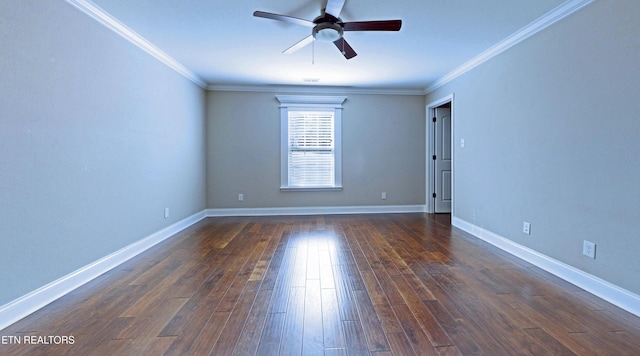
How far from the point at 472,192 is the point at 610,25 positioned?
7.85 feet

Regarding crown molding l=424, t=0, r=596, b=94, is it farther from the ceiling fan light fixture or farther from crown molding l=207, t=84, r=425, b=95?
the ceiling fan light fixture

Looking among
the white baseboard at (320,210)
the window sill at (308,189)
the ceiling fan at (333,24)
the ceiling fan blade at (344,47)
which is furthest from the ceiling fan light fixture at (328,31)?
the white baseboard at (320,210)

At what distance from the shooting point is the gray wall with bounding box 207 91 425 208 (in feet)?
18.0

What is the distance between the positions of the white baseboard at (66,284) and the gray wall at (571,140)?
4.05m

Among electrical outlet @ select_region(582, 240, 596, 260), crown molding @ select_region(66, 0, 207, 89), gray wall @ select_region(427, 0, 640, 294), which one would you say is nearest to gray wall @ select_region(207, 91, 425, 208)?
crown molding @ select_region(66, 0, 207, 89)

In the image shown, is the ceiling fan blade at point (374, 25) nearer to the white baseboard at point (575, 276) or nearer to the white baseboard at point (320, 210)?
the white baseboard at point (575, 276)

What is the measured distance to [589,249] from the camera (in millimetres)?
2377

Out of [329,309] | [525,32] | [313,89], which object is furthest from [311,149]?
[329,309]

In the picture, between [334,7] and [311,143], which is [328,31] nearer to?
[334,7]

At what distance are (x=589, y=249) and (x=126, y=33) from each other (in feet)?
15.1

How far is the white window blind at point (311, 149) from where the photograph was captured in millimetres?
5609

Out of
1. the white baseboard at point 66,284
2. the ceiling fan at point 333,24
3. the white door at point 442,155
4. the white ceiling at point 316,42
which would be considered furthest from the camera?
the white door at point 442,155

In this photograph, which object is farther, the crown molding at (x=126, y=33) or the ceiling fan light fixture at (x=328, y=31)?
the ceiling fan light fixture at (x=328, y=31)

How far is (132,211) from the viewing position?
3.19 meters
